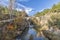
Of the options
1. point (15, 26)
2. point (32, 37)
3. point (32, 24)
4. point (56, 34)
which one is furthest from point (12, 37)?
point (56, 34)

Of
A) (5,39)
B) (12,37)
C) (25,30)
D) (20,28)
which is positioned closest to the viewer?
(5,39)

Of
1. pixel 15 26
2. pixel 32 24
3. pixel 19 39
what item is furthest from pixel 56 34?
pixel 15 26

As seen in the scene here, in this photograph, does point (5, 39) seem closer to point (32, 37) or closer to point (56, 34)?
point (32, 37)

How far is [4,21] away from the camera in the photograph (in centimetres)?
357

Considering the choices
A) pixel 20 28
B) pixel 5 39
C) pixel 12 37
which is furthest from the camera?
pixel 20 28

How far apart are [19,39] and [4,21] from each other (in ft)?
2.47

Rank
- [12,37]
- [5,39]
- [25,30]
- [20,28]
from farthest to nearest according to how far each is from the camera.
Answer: [25,30] → [20,28] → [12,37] → [5,39]

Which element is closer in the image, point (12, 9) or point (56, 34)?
point (12, 9)

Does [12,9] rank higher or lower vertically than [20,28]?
higher

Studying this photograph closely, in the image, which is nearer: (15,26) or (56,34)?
(15,26)

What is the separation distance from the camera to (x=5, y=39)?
3400 millimetres

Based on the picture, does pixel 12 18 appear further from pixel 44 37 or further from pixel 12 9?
pixel 44 37

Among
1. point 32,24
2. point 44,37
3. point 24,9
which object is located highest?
point 24,9

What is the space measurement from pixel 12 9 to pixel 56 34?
1396 mm
